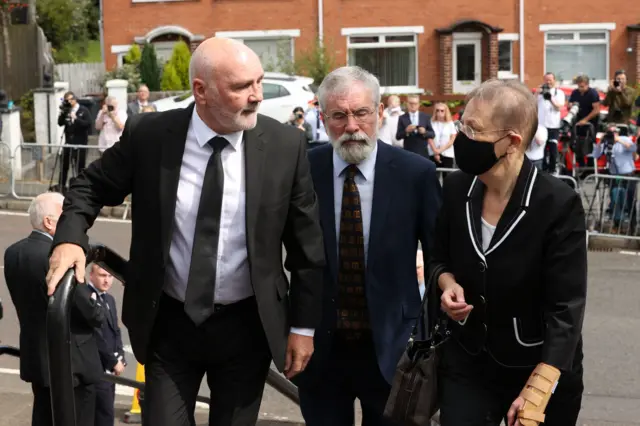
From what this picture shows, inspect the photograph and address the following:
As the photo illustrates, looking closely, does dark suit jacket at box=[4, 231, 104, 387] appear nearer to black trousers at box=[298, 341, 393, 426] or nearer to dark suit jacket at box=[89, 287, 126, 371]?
dark suit jacket at box=[89, 287, 126, 371]

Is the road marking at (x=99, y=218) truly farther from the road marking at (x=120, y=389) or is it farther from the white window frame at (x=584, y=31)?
the white window frame at (x=584, y=31)

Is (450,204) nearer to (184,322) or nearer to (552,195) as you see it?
(552,195)

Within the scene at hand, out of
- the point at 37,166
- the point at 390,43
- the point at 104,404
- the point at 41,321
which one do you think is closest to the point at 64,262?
the point at 41,321

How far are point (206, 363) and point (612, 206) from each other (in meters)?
12.1

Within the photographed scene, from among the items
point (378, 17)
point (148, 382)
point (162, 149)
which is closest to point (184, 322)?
point (148, 382)

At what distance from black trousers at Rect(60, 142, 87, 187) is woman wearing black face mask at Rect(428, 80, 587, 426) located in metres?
15.5

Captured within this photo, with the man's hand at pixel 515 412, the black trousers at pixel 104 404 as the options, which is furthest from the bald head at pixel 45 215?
the man's hand at pixel 515 412

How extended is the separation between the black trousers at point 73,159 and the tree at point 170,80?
1485 centimetres

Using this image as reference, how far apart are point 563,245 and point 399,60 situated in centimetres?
3328

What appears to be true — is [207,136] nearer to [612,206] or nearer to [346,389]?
[346,389]

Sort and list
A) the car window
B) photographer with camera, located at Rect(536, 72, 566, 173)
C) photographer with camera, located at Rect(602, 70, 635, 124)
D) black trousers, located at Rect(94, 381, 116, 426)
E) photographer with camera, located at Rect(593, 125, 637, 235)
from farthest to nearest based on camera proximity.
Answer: the car window, photographer with camera, located at Rect(602, 70, 635, 124), photographer with camera, located at Rect(536, 72, 566, 173), photographer with camera, located at Rect(593, 125, 637, 235), black trousers, located at Rect(94, 381, 116, 426)

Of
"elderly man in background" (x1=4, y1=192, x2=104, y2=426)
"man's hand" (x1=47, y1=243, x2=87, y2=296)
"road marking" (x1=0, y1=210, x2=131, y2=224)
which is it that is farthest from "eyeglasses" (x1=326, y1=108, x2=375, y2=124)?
"road marking" (x1=0, y1=210, x2=131, y2=224)

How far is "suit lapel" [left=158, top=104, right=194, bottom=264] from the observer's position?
4.23m

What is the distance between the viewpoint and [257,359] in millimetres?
4402
